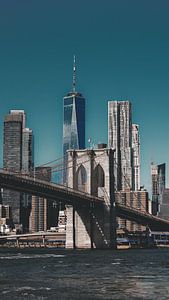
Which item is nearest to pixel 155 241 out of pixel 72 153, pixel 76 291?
pixel 72 153

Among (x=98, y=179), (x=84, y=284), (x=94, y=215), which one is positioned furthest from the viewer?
(x=98, y=179)

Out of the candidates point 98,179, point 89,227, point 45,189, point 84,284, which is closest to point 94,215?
point 89,227

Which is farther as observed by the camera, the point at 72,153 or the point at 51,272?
the point at 72,153

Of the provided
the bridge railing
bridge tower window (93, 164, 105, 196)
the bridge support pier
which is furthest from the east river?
bridge tower window (93, 164, 105, 196)

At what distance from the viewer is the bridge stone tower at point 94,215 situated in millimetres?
111812

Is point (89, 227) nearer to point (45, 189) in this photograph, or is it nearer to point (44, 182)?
point (45, 189)

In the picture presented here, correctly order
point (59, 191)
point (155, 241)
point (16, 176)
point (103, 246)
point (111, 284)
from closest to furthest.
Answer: point (111, 284)
point (16, 176)
point (59, 191)
point (103, 246)
point (155, 241)

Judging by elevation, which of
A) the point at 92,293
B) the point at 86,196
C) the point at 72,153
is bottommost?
the point at 92,293

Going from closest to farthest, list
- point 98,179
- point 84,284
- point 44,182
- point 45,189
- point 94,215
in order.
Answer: point 84,284 → point 44,182 → point 45,189 → point 94,215 → point 98,179

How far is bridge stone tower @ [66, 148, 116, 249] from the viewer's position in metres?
112

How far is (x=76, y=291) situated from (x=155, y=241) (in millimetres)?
139553

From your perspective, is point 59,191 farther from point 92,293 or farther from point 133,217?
point 92,293

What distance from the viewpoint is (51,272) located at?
2023 inches

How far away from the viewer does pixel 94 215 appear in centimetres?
11231
